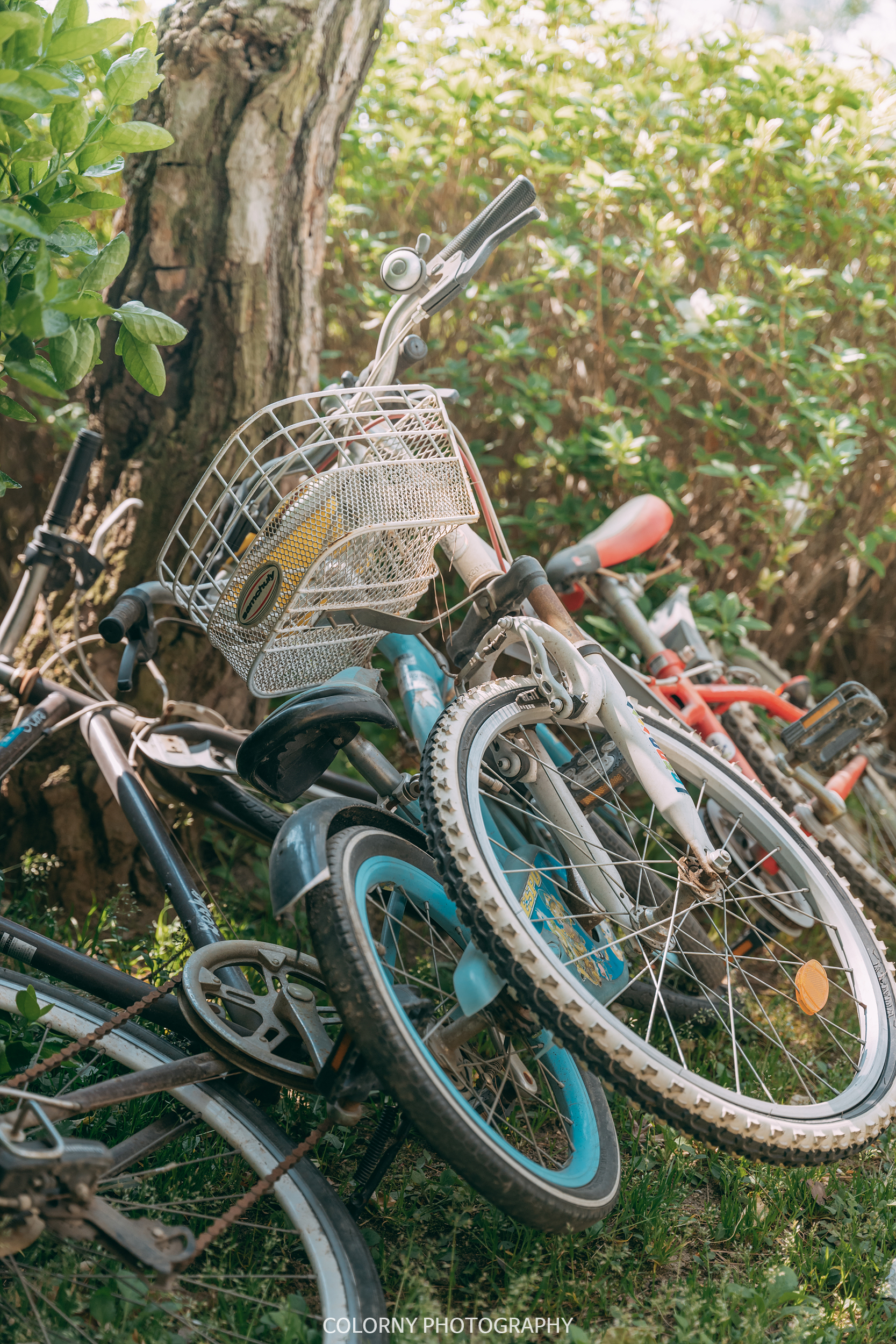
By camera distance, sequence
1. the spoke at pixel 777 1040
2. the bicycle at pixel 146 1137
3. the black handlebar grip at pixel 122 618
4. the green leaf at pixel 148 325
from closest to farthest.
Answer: the bicycle at pixel 146 1137
the green leaf at pixel 148 325
the spoke at pixel 777 1040
the black handlebar grip at pixel 122 618

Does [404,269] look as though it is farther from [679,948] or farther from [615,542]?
[679,948]

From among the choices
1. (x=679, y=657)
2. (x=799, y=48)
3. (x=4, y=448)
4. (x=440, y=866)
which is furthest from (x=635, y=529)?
(x=4, y=448)

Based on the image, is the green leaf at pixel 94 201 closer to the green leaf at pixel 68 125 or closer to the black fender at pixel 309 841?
the green leaf at pixel 68 125

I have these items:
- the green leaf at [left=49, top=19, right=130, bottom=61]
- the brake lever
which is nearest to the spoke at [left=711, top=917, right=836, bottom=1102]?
the brake lever

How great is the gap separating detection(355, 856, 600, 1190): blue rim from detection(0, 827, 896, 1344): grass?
22 centimetres

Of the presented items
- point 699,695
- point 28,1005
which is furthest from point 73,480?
A: point 699,695

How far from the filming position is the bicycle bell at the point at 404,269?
2.07 metres

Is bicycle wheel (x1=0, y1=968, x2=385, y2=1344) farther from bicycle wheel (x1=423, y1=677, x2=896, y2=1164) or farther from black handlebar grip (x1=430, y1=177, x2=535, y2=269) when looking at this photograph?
black handlebar grip (x1=430, y1=177, x2=535, y2=269)

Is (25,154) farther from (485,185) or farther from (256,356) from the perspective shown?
(485,185)

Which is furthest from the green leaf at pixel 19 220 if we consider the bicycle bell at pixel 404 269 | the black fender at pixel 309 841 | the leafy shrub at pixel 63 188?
the black fender at pixel 309 841

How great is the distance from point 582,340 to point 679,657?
1643 mm

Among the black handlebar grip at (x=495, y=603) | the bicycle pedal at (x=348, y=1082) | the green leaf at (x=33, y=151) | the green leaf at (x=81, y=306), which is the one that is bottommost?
the bicycle pedal at (x=348, y=1082)

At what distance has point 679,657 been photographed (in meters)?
3.02

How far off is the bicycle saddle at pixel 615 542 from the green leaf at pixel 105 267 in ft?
4.83
